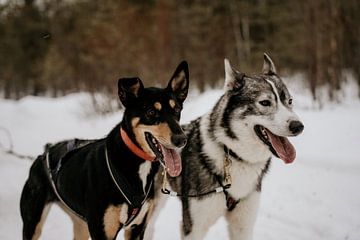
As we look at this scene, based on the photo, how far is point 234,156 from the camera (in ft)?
10.5

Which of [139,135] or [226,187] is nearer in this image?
[139,135]

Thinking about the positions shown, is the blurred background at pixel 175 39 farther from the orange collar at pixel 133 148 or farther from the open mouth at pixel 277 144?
the open mouth at pixel 277 144

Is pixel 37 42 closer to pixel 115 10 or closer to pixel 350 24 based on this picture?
pixel 115 10

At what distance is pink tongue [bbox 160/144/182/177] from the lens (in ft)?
8.50

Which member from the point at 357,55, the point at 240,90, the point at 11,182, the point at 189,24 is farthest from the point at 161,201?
the point at 189,24

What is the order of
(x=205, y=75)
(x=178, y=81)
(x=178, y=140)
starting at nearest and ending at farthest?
(x=178, y=140) < (x=178, y=81) < (x=205, y=75)

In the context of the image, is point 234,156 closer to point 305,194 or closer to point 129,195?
point 129,195

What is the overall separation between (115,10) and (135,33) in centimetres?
122

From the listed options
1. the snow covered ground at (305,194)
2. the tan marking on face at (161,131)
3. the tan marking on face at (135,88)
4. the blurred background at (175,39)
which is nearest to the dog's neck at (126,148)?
the tan marking on face at (161,131)

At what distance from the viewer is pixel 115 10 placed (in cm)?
1592

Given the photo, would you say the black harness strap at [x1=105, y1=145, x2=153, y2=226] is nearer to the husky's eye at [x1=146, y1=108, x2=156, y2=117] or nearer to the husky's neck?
the husky's eye at [x1=146, y1=108, x2=156, y2=117]

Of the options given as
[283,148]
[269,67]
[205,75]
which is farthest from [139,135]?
[205,75]

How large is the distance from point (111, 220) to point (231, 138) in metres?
1.17

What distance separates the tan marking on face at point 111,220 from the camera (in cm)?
255
